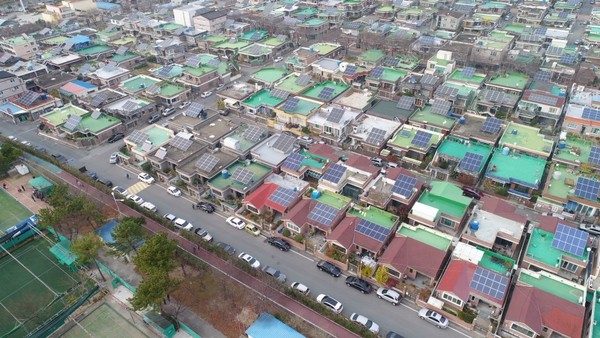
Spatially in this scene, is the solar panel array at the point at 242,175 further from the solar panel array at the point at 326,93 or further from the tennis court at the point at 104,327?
the solar panel array at the point at 326,93

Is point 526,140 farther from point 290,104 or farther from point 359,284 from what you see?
point 290,104

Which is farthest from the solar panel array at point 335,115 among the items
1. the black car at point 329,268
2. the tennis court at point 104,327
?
the tennis court at point 104,327

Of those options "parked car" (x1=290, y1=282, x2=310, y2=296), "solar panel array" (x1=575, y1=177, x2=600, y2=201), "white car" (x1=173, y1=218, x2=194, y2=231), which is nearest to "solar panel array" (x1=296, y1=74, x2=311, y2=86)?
"white car" (x1=173, y1=218, x2=194, y2=231)

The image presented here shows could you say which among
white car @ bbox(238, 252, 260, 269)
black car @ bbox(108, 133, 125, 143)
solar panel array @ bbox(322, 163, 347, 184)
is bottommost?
white car @ bbox(238, 252, 260, 269)

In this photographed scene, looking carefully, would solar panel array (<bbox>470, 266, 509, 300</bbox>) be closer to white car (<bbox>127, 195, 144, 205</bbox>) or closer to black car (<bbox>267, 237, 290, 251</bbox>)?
black car (<bbox>267, 237, 290, 251</bbox>)

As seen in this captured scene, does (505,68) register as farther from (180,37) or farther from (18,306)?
(18,306)

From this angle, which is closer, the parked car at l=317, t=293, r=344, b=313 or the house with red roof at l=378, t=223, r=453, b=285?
the parked car at l=317, t=293, r=344, b=313

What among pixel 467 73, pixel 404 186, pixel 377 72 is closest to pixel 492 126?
pixel 467 73
